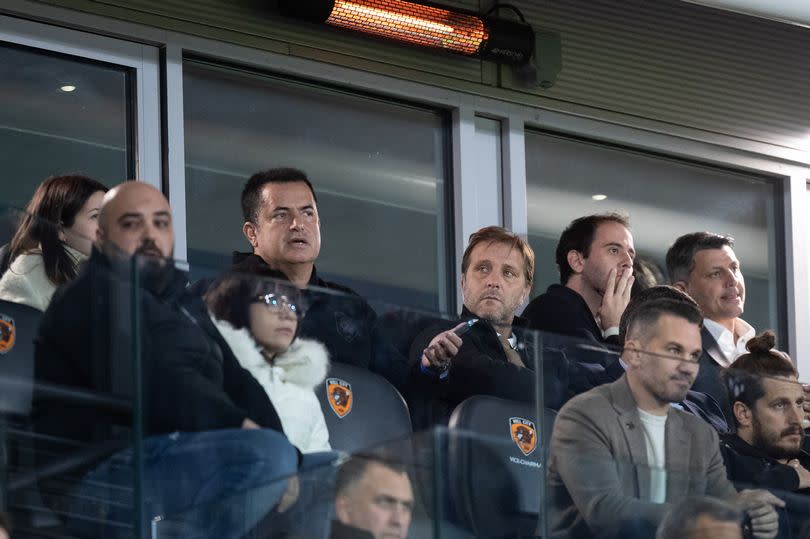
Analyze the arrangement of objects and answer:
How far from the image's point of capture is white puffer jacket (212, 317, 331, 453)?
13.5 ft

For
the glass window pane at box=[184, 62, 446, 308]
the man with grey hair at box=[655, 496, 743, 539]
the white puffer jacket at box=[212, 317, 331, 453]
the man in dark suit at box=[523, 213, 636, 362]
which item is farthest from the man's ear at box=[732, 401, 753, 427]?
the glass window pane at box=[184, 62, 446, 308]

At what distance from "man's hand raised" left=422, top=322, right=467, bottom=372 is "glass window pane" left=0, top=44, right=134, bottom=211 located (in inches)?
88.5

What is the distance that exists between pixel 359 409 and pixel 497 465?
45cm

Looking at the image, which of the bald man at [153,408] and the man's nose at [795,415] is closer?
the bald man at [153,408]

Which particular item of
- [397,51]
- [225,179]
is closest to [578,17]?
[397,51]

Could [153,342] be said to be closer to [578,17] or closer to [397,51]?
[397,51]

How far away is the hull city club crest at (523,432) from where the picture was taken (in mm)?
4438

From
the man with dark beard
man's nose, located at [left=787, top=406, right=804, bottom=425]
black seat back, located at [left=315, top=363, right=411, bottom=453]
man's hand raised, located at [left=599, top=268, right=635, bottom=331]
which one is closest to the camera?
→ black seat back, located at [left=315, top=363, right=411, bottom=453]

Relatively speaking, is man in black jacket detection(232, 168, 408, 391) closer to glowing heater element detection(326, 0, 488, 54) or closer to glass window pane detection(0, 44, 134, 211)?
glass window pane detection(0, 44, 134, 211)

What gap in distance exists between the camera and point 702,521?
461 cm

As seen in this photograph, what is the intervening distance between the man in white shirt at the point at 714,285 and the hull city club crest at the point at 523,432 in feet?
6.73

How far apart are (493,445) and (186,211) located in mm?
2915

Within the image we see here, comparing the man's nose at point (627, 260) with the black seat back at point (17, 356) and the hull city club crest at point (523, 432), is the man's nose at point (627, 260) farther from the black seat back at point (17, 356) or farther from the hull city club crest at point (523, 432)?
the black seat back at point (17, 356)

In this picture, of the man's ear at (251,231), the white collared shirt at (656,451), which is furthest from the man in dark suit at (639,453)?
the man's ear at (251,231)
